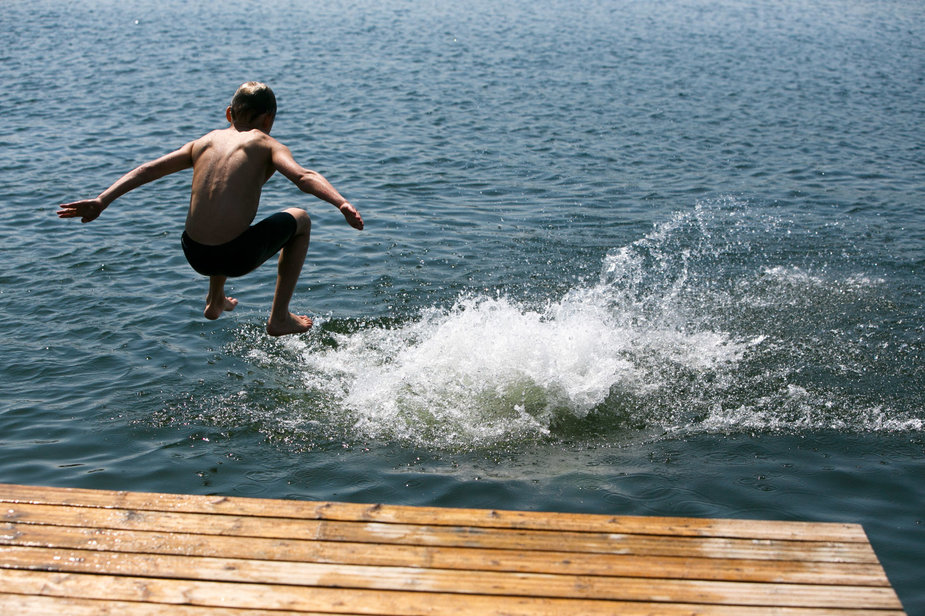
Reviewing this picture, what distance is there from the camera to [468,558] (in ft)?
15.4

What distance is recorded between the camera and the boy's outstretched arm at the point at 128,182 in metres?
6.41

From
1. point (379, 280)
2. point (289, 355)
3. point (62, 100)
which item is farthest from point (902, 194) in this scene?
point (62, 100)

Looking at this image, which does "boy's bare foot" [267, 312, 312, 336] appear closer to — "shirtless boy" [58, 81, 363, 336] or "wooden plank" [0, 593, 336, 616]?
"shirtless boy" [58, 81, 363, 336]

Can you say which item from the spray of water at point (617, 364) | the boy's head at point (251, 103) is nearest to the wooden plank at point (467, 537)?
the spray of water at point (617, 364)

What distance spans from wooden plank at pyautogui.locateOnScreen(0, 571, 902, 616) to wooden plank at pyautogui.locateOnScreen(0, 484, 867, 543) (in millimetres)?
632

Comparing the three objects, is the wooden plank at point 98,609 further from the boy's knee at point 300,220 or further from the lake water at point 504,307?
the boy's knee at point 300,220

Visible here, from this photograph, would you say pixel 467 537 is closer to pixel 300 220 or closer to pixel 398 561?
pixel 398 561

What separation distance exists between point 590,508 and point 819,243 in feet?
24.7

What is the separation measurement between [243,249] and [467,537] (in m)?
2.83

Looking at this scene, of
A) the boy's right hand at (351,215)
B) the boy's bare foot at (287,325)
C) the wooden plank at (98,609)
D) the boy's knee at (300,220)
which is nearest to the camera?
the wooden plank at (98,609)

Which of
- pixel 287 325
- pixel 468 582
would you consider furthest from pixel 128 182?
pixel 468 582

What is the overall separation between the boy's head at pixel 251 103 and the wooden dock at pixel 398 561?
2.88m

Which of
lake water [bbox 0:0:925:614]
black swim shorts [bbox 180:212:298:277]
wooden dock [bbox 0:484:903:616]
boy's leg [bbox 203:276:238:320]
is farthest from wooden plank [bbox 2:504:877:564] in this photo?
boy's leg [bbox 203:276:238:320]

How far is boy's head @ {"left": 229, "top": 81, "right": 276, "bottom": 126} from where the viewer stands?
6.52m
